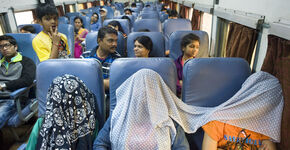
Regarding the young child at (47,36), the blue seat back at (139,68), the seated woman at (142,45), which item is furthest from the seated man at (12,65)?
the seated woman at (142,45)

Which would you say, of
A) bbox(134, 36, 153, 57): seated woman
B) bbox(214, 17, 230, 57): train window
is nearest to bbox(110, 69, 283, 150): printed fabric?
bbox(134, 36, 153, 57): seated woman

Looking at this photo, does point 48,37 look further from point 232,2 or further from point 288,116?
point 232,2

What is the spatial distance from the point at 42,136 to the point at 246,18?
2.46 metres

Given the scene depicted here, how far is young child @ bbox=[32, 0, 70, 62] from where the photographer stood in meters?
2.16

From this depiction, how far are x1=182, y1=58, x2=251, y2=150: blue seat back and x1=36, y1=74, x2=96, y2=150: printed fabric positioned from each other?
834mm

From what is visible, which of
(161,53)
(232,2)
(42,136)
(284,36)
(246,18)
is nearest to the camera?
(42,136)

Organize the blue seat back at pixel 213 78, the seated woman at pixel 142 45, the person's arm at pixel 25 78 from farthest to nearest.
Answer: the seated woman at pixel 142 45, the person's arm at pixel 25 78, the blue seat back at pixel 213 78

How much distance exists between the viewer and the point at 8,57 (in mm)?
2279

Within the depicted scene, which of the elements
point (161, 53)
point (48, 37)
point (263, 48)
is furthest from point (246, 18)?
point (48, 37)

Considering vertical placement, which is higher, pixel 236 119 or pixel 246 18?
pixel 246 18

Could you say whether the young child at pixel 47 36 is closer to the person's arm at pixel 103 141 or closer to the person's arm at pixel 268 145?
the person's arm at pixel 103 141

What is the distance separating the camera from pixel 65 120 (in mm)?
1370

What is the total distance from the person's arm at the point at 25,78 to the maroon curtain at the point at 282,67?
2356 mm

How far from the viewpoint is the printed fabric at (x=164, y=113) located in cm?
138
